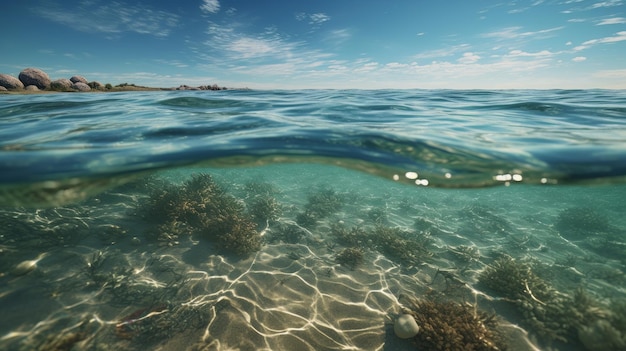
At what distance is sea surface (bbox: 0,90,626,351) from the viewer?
6016 mm

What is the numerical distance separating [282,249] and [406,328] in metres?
4.81

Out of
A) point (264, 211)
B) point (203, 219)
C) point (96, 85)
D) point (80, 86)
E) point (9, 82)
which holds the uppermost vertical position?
point (9, 82)

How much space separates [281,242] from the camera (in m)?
10.0

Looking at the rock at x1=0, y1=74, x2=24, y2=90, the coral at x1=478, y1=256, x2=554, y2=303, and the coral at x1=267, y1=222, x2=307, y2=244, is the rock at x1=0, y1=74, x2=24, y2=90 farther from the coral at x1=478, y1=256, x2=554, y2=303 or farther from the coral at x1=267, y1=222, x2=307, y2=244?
the coral at x1=478, y1=256, x2=554, y2=303

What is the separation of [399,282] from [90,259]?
364 inches

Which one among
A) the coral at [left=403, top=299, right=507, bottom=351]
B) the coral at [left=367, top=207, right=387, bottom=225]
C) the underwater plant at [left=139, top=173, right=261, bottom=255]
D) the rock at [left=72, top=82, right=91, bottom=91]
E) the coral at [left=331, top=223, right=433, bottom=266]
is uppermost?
the rock at [left=72, top=82, right=91, bottom=91]

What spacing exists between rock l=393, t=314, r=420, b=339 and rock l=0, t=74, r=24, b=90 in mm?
33090

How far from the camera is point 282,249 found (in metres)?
9.52

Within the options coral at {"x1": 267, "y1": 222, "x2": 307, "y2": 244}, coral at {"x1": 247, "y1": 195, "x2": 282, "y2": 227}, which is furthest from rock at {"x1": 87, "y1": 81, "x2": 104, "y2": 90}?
coral at {"x1": 267, "y1": 222, "x2": 307, "y2": 244}

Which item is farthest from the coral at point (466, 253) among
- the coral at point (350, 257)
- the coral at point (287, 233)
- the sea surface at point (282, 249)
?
the coral at point (287, 233)

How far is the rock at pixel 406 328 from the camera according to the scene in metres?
5.96

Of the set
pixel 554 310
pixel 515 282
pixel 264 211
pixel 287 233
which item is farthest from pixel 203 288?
pixel 554 310

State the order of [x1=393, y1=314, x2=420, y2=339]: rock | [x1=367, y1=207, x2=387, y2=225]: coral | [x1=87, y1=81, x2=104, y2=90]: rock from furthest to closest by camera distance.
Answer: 1. [x1=87, y1=81, x2=104, y2=90]: rock
2. [x1=367, y1=207, x2=387, y2=225]: coral
3. [x1=393, y1=314, x2=420, y2=339]: rock

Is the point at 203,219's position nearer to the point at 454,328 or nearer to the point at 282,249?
the point at 282,249
